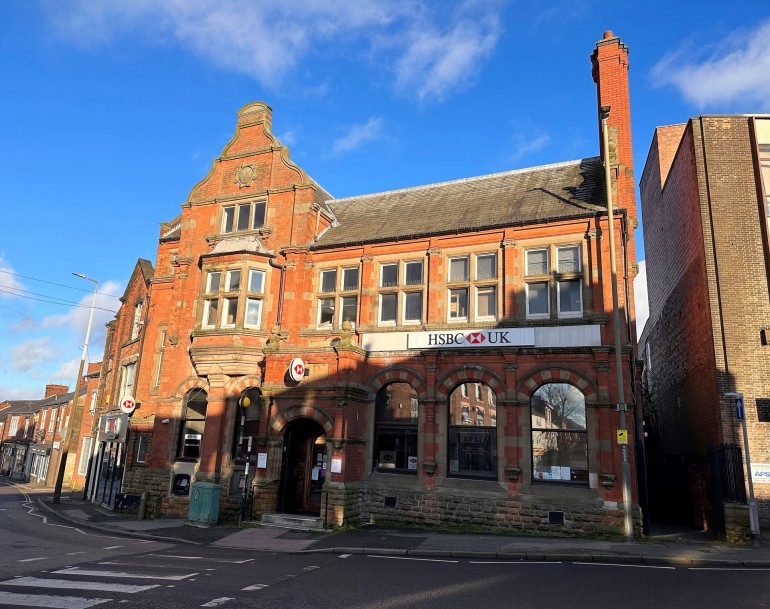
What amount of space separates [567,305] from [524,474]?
5551 mm

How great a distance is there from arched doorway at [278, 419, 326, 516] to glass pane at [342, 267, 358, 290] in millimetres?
5244

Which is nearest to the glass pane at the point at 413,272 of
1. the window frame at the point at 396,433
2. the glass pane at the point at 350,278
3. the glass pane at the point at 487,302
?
the glass pane at the point at 350,278

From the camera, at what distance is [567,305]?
17531mm

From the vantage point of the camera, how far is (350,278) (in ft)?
68.4

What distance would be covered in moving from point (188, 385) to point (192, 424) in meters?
1.55

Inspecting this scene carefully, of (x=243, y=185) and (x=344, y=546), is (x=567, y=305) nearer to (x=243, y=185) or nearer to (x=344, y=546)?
(x=344, y=546)

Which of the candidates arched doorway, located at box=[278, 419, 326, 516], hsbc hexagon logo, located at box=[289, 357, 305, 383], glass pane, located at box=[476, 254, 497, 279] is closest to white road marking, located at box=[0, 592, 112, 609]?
hsbc hexagon logo, located at box=[289, 357, 305, 383]

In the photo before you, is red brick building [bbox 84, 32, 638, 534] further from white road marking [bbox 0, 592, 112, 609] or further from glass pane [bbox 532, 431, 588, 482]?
white road marking [bbox 0, 592, 112, 609]

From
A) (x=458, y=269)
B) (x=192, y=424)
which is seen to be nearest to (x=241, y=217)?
(x=192, y=424)

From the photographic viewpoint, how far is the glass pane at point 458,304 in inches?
742

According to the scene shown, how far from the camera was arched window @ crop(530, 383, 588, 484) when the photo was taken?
16.2 metres

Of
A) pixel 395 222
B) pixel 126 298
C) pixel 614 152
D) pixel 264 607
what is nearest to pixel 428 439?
pixel 395 222

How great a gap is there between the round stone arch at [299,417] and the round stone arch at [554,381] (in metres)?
6.35

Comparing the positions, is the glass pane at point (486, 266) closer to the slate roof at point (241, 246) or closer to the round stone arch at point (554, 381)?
the round stone arch at point (554, 381)
